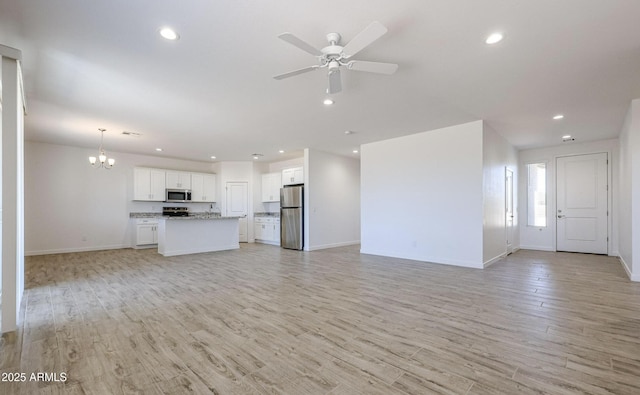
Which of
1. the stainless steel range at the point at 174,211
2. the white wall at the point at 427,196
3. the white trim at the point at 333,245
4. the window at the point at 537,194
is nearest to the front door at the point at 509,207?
the window at the point at 537,194

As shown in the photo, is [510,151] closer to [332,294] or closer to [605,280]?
[605,280]

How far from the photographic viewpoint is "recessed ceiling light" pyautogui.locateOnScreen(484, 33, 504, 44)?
258cm

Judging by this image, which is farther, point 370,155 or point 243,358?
point 370,155

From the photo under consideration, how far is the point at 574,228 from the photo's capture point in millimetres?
7094

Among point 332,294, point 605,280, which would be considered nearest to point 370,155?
point 332,294

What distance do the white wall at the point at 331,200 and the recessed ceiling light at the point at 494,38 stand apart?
208 inches

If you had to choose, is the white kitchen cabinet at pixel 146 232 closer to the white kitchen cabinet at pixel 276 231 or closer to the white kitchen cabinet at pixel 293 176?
the white kitchen cabinet at pixel 276 231

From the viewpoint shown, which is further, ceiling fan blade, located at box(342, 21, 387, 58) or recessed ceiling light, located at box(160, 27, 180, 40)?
recessed ceiling light, located at box(160, 27, 180, 40)

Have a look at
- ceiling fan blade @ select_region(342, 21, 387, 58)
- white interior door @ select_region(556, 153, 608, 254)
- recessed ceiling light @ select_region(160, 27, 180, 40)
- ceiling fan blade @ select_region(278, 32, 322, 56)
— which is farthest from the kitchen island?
white interior door @ select_region(556, 153, 608, 254)

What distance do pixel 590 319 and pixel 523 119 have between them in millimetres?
3540

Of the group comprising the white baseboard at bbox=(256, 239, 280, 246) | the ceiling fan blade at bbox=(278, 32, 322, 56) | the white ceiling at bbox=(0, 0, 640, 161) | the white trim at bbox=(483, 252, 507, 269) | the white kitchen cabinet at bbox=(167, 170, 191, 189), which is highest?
the white ceiling at bbox=(0, 0, 640, 161)

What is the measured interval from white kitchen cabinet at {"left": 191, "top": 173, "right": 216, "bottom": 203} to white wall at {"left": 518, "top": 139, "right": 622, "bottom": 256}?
31.6 feet

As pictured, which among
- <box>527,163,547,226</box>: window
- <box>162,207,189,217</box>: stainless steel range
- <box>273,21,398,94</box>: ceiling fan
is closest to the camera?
<box>273,21,398,94</box>: ceiling fan

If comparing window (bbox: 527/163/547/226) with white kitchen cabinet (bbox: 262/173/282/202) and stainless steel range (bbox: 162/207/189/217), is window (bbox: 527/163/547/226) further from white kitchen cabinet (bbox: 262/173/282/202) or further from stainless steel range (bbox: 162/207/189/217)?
stainless steel range (bbox: 162/207/189/217)
